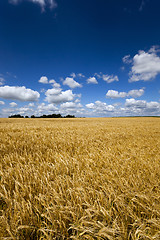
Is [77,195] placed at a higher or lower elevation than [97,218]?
higher

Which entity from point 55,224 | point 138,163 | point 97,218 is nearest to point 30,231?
point 55,224

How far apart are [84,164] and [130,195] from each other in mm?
1172

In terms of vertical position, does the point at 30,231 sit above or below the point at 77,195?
below

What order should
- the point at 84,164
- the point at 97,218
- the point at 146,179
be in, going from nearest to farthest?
1. the point at 97,218
2. the point at 146,179
3. the point at 84,164

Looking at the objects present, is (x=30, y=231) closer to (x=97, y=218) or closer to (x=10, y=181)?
(x=97, y=218)

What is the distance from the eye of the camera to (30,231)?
1123 mm

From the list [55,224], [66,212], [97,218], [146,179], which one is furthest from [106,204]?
[146,179]

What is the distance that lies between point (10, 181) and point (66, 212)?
1.13m

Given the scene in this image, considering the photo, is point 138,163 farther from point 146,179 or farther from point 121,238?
point 121,238

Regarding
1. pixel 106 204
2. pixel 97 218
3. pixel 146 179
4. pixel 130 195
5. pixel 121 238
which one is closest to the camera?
pixel 121 238

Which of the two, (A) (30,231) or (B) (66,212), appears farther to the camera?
→ (B) (66,212)

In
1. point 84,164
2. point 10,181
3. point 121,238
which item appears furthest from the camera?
point 84,164

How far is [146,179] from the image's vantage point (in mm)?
2014

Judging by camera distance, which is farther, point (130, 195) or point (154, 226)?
point (130, 195)
